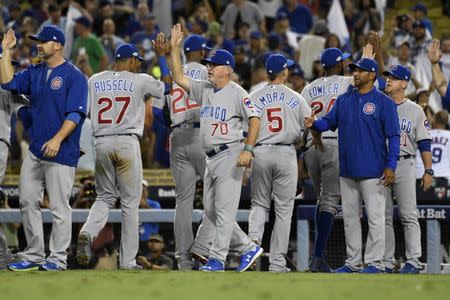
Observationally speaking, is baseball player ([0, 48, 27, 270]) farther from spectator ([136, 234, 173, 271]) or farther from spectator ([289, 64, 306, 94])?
spectator ([289, 64, 306, 94])

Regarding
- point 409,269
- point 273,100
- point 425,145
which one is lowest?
point 409,269

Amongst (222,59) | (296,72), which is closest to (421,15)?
(296,72)

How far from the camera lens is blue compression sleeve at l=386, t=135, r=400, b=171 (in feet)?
38.9

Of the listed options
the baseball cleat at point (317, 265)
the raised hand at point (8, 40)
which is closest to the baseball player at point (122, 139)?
the raised hand at point (8, 40)

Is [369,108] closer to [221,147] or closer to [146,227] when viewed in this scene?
[221,147]

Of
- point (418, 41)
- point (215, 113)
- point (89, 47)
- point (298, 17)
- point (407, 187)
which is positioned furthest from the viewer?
point (298, 17)

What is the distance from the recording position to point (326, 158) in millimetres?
12773

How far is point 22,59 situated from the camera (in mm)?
19875

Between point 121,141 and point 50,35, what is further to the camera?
point 121,141

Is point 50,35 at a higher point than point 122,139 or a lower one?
higher

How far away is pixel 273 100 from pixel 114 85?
160 cm

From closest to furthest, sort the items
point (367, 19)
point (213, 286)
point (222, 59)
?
point (213, 286) → point (222, 59) → point (367, 19)

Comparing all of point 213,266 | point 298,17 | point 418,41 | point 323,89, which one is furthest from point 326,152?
point 298,17

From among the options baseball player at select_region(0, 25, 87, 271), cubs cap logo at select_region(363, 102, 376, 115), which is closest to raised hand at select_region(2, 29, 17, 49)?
baseball player at select_region(0, 25, 87, 271)
